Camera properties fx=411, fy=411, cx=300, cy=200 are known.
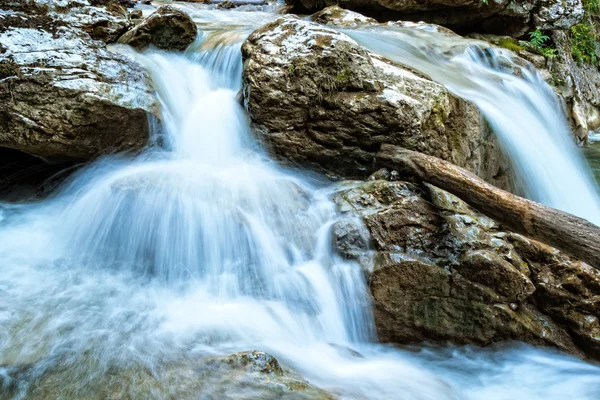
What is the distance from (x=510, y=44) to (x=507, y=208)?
22.9 feet

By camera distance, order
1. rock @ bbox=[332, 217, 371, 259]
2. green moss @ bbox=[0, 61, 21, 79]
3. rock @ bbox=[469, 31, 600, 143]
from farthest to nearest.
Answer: rock @ bbox=[469, 31, 600, 143] → green moss @ bbox=[0, 61, 21, 79] → rock @ bbox=[332, 217, 371, 259]

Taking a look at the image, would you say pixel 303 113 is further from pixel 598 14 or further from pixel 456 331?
pixel 598 14

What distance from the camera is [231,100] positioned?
5316mm

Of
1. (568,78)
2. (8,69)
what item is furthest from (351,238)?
(568,78)

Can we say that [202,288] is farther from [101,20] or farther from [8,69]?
[101,20]

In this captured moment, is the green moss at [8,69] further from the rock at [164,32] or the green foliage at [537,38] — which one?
the green foliage at [537,38]

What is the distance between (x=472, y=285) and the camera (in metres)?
3.11

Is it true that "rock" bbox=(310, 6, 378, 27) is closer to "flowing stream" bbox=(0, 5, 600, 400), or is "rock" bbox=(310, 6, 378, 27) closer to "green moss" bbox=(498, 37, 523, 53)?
"green moss" bbox=(498, 37, 523, 53)

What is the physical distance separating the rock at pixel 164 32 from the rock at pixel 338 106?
2.31 meters

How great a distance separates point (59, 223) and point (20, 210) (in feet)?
2.47

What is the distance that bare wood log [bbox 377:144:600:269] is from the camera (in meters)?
2.72

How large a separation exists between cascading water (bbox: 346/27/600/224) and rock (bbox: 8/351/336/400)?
4.43 metres

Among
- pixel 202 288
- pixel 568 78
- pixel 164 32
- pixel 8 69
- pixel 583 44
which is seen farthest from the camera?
pixel 583 44

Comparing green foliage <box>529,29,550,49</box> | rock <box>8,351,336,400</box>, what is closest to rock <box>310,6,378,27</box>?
green foliage <box>529,29,550,49</box>
